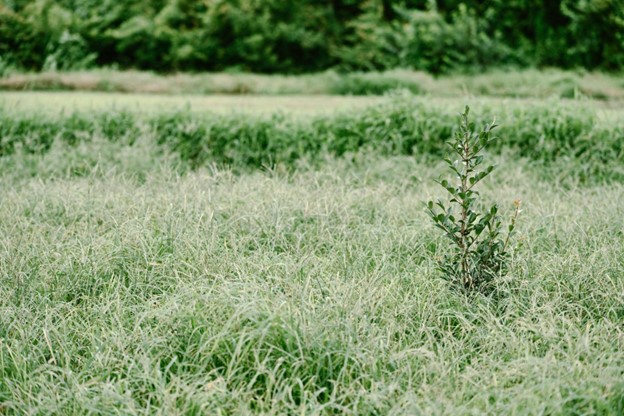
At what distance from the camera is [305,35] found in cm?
1655

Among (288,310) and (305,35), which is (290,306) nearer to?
(288,310)

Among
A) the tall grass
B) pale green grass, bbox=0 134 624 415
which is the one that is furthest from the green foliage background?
pale green grass, bbox=0 134 624 415

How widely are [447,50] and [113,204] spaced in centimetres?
1214

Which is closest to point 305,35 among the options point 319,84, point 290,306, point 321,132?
point 319,84

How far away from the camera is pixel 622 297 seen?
2.91m

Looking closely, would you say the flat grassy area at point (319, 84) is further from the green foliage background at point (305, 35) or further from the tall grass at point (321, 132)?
the tall grass at point (321, 132)

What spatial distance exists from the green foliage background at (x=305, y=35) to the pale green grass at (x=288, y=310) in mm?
11243

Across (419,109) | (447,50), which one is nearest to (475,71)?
(447,50)

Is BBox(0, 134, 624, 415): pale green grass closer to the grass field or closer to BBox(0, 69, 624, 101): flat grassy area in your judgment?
the grass field

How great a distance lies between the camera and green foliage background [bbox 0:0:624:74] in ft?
47.1

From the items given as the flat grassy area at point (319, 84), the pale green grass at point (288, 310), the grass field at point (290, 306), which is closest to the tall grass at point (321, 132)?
the grass field at point (290, 306)

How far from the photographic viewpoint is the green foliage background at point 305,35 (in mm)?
14352

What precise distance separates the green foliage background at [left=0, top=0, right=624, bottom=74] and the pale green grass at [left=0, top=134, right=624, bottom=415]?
11243 mm

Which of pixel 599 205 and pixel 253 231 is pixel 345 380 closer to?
pixel 253 231
